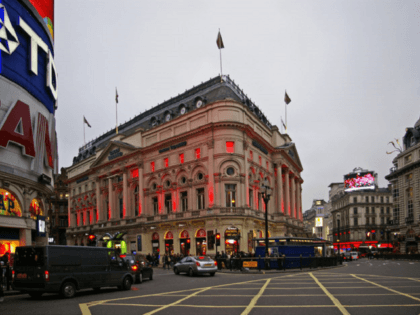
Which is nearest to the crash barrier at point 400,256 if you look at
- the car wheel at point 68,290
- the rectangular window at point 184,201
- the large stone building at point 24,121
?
the rectangular window at point 184,201

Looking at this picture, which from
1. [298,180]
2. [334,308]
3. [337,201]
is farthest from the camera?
[337,201]

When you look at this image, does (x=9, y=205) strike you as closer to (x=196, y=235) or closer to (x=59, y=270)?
(x=59, y=270)

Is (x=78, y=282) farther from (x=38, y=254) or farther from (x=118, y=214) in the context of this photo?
(x=118, y=214)

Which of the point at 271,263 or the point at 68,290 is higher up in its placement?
the point at 68,290

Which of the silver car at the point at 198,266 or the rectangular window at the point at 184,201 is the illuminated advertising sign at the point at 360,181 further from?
the silver car at the point at 198,266

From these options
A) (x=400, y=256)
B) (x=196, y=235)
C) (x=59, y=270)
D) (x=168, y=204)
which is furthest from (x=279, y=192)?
Answer: (x=59, y=270)

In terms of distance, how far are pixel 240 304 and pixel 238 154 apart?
37114mm

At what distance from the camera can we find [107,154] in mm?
67125

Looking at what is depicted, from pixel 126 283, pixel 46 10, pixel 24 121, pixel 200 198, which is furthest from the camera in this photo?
pixel 200 198

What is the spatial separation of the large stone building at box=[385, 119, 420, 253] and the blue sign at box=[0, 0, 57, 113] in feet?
200

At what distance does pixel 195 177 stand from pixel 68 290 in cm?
3592

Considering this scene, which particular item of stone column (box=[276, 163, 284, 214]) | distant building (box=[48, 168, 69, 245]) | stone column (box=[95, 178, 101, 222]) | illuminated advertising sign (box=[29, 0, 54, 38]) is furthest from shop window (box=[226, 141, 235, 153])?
distant building (box=[48, 168, 69, 245])

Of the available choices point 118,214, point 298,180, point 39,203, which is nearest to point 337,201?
point 298,180

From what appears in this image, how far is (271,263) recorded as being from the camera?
3334 cm
